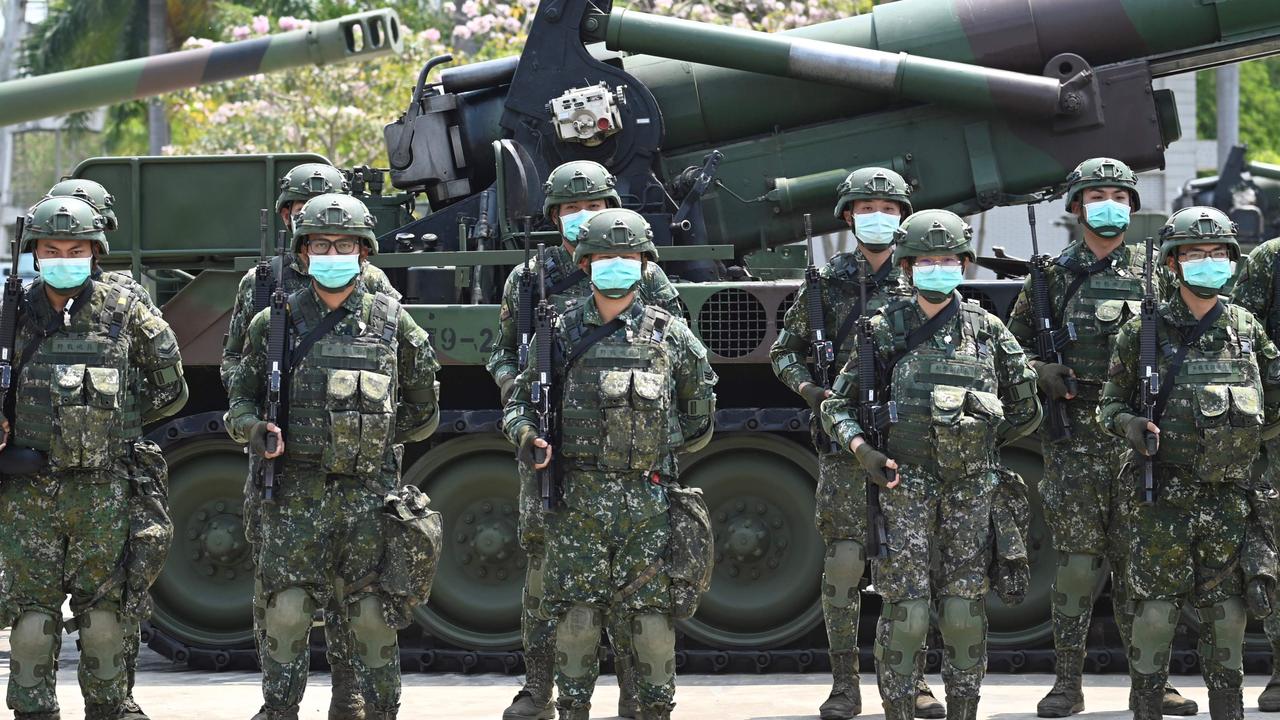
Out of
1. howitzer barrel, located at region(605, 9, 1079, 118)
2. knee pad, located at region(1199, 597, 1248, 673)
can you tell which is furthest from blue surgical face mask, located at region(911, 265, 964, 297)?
howitzer barrel, located at region(605, 9, 1079, 118)

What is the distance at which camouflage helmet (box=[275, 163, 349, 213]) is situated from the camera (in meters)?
9.80

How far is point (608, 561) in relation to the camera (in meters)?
7.95

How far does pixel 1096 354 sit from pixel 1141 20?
2226mm

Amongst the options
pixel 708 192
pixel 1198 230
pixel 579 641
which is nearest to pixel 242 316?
pixel 579 641

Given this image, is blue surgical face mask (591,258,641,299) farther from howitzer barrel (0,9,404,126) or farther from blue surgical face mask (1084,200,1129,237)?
howitzer barrel (0,9,404,126)

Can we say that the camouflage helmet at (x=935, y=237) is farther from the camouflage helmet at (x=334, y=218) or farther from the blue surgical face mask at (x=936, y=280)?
the camouflage helmet at (x=334, y=218)

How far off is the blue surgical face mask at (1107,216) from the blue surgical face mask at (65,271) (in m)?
4.48

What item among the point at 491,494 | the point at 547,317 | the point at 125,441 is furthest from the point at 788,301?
the point at 125,441

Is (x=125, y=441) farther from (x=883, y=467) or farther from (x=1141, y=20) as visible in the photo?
(x=1141, y=20)

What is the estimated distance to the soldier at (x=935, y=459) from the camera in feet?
26.6

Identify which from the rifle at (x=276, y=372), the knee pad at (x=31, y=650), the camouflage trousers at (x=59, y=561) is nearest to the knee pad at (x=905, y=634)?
the rifle at (x=276, y=372)

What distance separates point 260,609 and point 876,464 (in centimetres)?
248

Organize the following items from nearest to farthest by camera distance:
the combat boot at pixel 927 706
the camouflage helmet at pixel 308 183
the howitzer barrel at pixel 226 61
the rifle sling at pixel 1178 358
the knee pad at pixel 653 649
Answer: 1. the knee pad at pixel 653 649
2. the rifle sling at pixel 1178 358
3. the combat boot at pixel 927 706
4. the camouflage helmet at pixel 308 183
5. the howitzer barrel at pixel 226 61

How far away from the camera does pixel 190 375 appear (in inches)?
437
